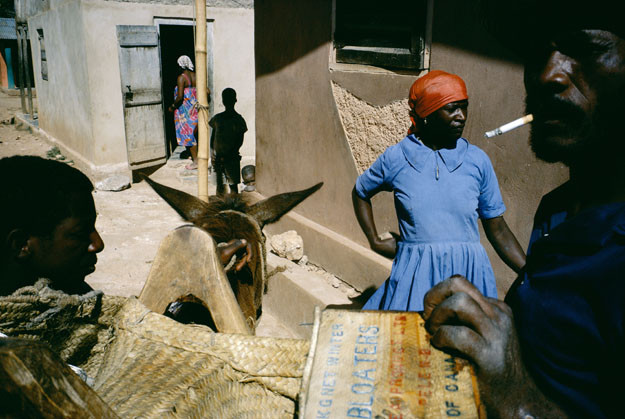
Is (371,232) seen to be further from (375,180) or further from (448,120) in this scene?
(448,120)

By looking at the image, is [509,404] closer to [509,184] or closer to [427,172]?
[427,172]

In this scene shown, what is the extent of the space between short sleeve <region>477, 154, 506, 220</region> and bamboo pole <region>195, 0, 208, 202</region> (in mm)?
2058

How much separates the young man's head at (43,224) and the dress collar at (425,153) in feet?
4.80

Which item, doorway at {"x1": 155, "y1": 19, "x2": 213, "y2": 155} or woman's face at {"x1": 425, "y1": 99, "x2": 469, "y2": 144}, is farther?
doorway at {"x1": 155, "y1": 19, "x2": 213, "y2": 155}

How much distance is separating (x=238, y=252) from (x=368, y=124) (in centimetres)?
177

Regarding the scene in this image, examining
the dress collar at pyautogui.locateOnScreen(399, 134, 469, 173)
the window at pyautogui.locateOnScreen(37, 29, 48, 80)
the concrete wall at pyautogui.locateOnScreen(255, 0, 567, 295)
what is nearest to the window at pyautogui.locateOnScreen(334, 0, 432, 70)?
the concrete wall at pyautogui.locateOnScreen(255, 0, 567, 295)

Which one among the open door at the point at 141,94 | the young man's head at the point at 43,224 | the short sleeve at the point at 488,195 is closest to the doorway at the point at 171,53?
the open door at the point at 141,94

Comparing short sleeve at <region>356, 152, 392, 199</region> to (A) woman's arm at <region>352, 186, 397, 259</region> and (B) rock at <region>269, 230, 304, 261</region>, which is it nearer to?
(A) woman's arm at <region>352, 186, 397, 259</region>

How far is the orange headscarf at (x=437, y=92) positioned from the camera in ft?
7.57

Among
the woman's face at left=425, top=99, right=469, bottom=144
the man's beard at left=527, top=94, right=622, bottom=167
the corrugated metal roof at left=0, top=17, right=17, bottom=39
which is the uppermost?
the corrugated metal roof at left=0, top=17, right=17, bottom=39

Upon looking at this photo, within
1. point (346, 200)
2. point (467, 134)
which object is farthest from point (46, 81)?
point (467, 134)

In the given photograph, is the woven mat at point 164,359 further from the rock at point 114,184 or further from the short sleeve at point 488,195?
the rock at point 114,184

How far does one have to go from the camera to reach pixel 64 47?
947 centimetres

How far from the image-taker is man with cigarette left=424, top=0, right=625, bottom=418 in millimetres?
877
